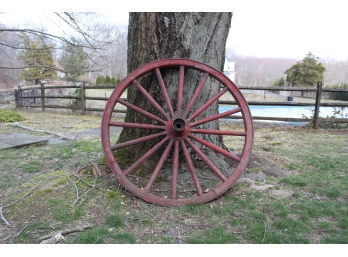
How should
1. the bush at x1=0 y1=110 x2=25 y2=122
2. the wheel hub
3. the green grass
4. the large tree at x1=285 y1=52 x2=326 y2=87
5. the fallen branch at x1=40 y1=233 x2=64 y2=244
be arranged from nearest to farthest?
the fallen branch at x1=40 y1=233 x2=64 y2=244 → the green grass → the wheel hub → the bush at x1=0 y1=110 x2=25 y2=122 → the large tree at x1=285 y1=52 x2=326 y2=87

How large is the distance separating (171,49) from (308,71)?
1904 cm

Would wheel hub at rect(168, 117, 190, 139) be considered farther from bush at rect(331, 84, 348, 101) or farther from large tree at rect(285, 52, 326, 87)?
large tree at rect(285, 52, 326, 87)

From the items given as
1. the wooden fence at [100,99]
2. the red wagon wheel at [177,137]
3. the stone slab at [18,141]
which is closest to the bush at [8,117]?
the wooden fence at [100,99]

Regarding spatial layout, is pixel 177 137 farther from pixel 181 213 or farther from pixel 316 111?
pixel 316 111

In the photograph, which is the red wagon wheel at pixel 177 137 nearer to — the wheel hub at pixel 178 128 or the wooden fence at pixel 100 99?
the wheel hub at pixel 178 128

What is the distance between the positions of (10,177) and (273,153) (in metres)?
3.93

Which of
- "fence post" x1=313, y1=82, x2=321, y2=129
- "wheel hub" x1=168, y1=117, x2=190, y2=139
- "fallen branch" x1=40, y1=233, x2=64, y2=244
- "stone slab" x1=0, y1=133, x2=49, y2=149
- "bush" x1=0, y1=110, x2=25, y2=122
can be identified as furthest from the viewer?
"bush" x1=0, y1=110, x2=25, y2=122

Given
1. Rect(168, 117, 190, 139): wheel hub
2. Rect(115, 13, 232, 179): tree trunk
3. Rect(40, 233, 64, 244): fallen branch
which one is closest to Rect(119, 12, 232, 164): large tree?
Rect(115, 13, 232, 179): tree trunk

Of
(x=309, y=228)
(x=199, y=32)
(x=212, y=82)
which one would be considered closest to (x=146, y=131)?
(x=212, y=82)

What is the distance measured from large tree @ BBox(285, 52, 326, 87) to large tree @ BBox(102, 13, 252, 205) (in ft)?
60.2

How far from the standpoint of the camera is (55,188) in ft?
8.85

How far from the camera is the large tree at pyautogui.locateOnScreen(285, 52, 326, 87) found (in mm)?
18797

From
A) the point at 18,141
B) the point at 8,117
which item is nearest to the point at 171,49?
the point at 18,141

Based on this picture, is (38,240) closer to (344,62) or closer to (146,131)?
(146,131)
